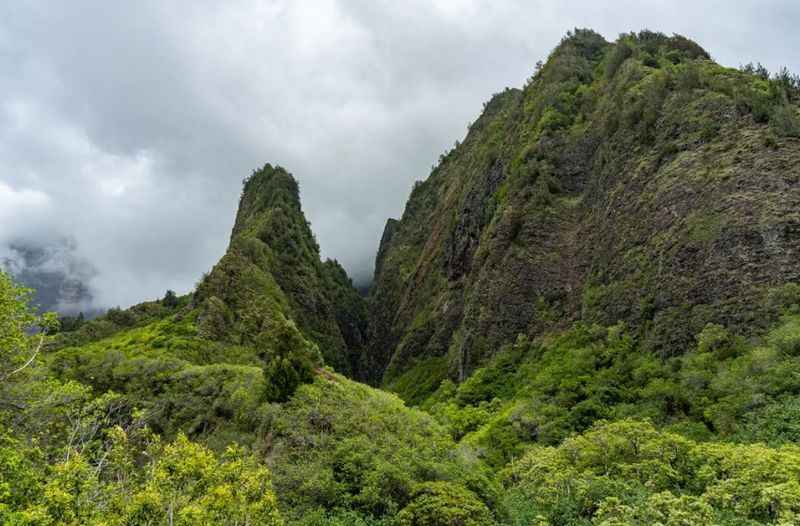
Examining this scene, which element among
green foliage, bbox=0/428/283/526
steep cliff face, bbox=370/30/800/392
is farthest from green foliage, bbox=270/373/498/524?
steep cliff face, bbox=370/30/800/392

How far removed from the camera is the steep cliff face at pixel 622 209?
34.5m

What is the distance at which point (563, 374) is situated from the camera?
40.3m

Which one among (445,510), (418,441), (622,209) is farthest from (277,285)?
(445,510)

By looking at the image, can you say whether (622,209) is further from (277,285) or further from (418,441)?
(277,285)

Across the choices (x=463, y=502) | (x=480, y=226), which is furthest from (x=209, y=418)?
(x=480, y=226)

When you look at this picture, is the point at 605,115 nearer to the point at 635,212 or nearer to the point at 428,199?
the point at 635,212

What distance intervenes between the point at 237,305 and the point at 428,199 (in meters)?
74.3

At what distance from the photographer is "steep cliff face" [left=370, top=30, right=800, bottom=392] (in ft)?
113

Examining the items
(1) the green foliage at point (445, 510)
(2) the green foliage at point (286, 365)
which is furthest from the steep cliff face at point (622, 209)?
(2) the green foliage at point (286, 365)

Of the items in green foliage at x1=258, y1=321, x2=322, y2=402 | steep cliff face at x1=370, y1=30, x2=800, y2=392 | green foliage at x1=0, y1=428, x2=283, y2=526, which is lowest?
green foliage at x1=0, y1=428, x2=283, y2=526

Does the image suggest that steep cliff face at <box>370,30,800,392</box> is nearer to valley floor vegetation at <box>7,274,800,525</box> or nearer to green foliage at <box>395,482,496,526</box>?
valley floor vegetation at <box>7,274,800,525</box>

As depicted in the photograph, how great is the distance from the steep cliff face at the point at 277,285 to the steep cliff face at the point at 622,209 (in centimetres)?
2010

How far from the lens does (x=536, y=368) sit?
4581 cm

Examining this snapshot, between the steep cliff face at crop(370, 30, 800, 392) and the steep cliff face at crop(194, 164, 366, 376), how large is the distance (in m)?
20.1
